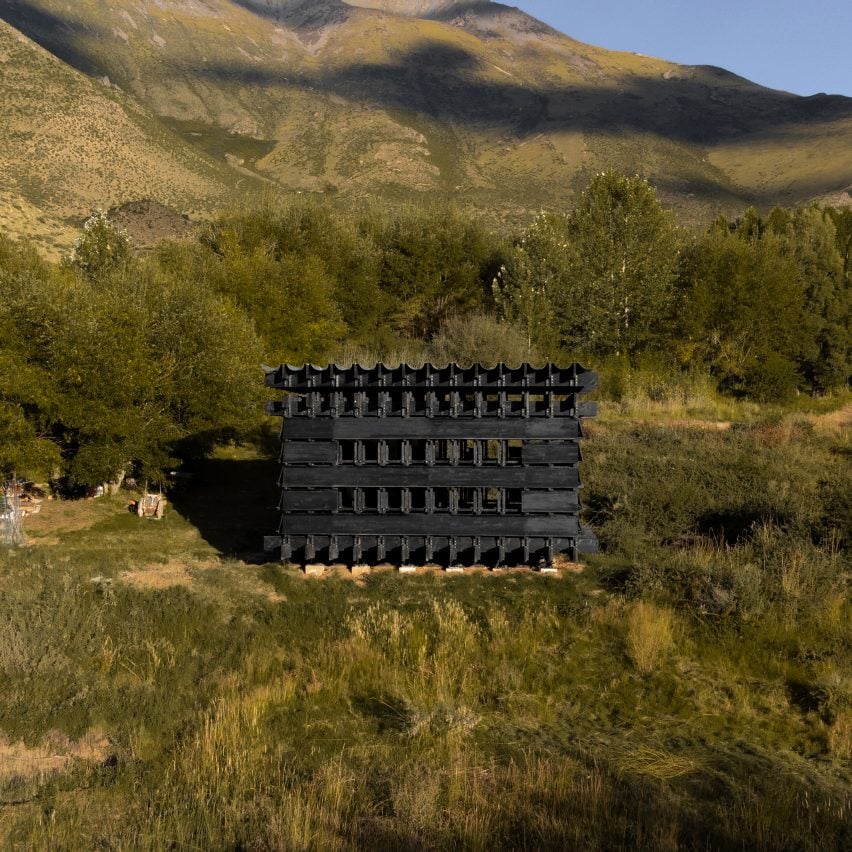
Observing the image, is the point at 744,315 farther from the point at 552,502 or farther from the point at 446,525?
the point at 446,525

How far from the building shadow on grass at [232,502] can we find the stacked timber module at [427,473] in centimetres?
219

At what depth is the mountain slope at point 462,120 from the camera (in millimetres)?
114812

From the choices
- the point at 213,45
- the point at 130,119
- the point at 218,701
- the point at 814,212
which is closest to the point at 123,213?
the point at 130,119

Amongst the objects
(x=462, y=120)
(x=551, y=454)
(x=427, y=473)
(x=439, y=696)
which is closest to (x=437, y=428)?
(x=427, y=473)

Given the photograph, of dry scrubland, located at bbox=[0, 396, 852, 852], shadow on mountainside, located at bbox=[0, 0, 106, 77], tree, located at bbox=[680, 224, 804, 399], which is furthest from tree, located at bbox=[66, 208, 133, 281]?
shadow on mountainside, located at bbox=[0, 0, 106, 77]

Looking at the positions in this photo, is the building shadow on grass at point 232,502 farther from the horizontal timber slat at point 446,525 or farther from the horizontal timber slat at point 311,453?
the horizontal timber slat at point 311,453

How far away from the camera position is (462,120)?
543 feet

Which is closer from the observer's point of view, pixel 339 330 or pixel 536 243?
pixel 339 330

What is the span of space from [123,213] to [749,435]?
6114 cm

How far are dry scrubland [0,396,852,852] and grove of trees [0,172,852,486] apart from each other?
816cm

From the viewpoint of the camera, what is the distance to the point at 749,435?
21.3 m

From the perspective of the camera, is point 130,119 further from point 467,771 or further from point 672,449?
point 467,771

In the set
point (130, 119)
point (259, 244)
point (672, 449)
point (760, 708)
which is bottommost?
point (760, 708)

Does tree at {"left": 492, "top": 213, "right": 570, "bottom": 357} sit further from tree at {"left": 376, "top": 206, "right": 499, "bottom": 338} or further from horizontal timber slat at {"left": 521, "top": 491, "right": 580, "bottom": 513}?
horizontal timber slat at {"left": 521, "top": 491, "right": 580, "bottom": 513}
